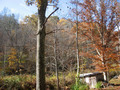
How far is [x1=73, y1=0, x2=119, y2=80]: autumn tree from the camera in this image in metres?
5.59

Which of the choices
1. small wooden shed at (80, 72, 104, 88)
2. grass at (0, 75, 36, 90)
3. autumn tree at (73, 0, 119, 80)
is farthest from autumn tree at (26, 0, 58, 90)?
grass at (0, 75, 36, 90)

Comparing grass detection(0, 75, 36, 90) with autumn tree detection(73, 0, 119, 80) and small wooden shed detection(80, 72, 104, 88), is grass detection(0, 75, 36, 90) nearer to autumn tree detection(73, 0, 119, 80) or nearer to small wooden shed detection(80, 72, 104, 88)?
small wooden shed detection(80, 72, 104, 88)

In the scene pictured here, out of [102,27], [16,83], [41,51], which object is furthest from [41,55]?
[16,83]

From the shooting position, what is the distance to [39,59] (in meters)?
2.14

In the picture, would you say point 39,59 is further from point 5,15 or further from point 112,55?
point 5,15

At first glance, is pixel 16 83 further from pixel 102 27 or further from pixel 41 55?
pixel 102 27

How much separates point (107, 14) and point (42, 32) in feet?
16.0

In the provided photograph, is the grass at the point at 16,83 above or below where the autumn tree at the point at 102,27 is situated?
below

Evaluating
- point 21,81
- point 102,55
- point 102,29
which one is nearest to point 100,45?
point 102,55

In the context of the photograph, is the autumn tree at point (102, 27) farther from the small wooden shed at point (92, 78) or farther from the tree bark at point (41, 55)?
the tree bark at point (41, 55)

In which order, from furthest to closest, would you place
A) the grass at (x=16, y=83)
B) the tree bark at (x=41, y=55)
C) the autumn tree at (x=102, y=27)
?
the grass at (x=16, y=83) < the autumn tree at (x=102, y=27) < the tree bark at (x=41, y=55)

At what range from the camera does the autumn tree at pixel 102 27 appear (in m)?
5.59

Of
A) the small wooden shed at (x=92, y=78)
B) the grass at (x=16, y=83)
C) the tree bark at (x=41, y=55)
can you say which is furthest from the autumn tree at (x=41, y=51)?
the grass at (x=16, y=83)

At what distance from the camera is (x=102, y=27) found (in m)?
5.95
